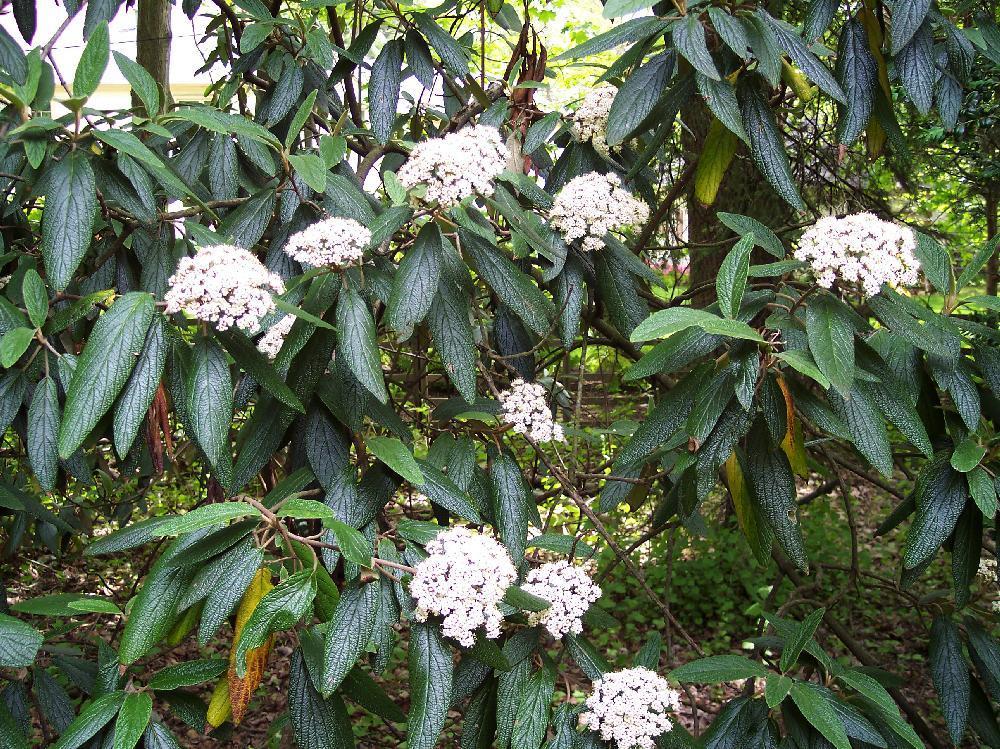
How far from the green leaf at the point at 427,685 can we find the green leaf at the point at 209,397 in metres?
0.48

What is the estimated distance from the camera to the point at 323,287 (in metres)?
1.63

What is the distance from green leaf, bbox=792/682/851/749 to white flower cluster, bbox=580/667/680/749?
0.26m

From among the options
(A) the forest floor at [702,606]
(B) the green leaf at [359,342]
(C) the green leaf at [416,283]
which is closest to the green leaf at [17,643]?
(B) the green leaf at [359,342]

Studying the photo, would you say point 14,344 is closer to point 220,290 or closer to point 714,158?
point 220,290

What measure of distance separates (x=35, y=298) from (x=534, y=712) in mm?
1285

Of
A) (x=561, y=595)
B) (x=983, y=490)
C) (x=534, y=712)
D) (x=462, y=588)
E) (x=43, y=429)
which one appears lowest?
(x=534, y=712)

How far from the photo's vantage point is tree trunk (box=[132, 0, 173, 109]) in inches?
143

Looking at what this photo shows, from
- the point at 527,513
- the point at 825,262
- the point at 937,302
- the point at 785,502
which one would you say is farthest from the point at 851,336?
the point at 937,302

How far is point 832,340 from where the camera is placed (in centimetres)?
148

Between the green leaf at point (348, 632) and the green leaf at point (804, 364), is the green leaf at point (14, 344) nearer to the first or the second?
the green leaf at point (348, 632)

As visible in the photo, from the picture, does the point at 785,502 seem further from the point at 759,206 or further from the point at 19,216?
the point at 759,206

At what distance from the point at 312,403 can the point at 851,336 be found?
1080mm

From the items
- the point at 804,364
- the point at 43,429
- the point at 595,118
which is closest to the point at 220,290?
the point at 43,429

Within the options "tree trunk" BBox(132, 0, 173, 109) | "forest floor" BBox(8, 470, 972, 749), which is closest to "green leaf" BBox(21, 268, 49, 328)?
"tree trunk" BBox(132, 0, 173, 109)
